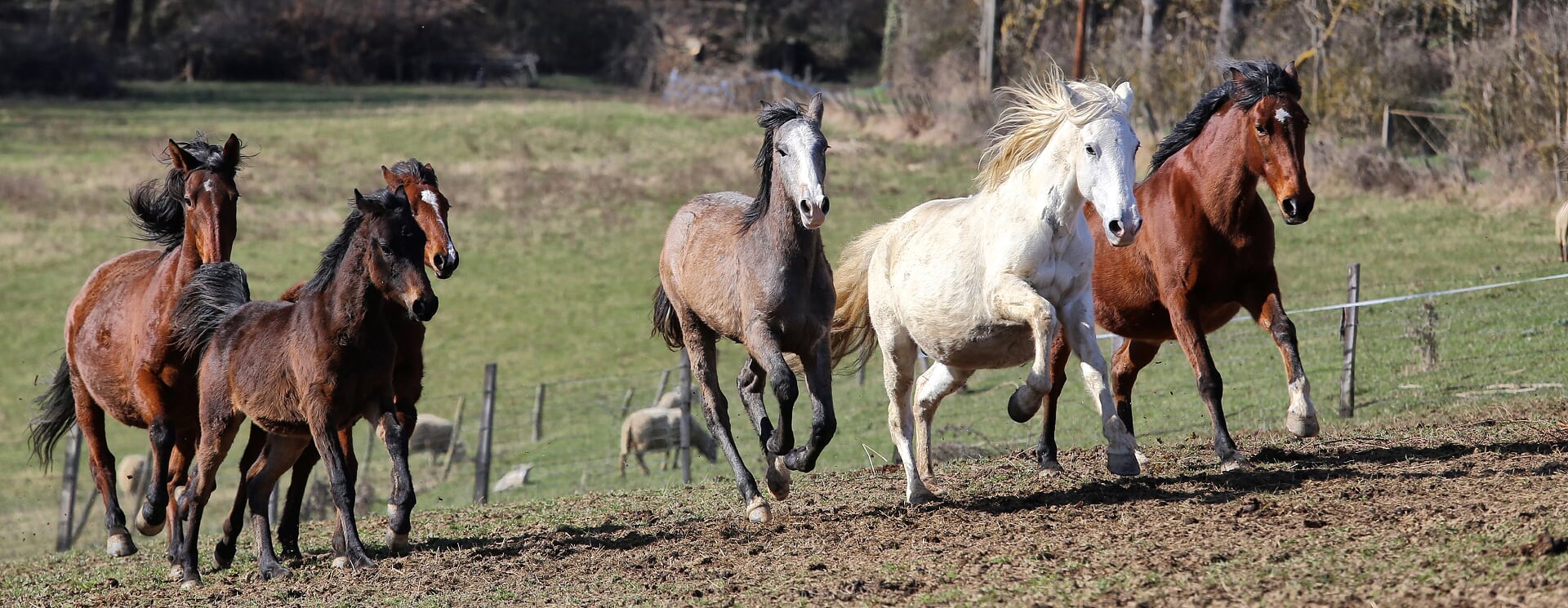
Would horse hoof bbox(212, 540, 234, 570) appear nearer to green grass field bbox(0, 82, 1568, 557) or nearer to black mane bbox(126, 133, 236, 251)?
black mane bbox(126, 133, 236, 251)

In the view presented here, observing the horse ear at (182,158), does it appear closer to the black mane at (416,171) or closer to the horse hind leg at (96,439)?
the black mane at (416,171)

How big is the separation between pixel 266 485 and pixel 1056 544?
13.7 feet

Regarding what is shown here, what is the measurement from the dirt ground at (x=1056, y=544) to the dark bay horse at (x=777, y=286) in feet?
1.52

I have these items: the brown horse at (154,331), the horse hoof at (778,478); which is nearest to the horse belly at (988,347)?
the horse hoof at (778,478)

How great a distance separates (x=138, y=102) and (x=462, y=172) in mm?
18951

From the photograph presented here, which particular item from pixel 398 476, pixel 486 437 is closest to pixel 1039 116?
pixel 398 476

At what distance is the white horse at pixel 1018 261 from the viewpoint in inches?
254

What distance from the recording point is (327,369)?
686 centimetres

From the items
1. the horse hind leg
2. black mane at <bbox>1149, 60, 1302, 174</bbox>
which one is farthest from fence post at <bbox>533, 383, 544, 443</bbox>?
black mane at <bbox>1149, 60, 1302, 174</bbox>

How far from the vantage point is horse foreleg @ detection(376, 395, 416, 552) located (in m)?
6.88

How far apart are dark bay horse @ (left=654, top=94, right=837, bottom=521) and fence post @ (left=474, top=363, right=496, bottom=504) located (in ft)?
15.9

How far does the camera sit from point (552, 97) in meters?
50.2

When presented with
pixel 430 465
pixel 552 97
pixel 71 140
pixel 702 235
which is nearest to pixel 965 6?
pixel 552 97

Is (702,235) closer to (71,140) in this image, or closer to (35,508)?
(35,508)
